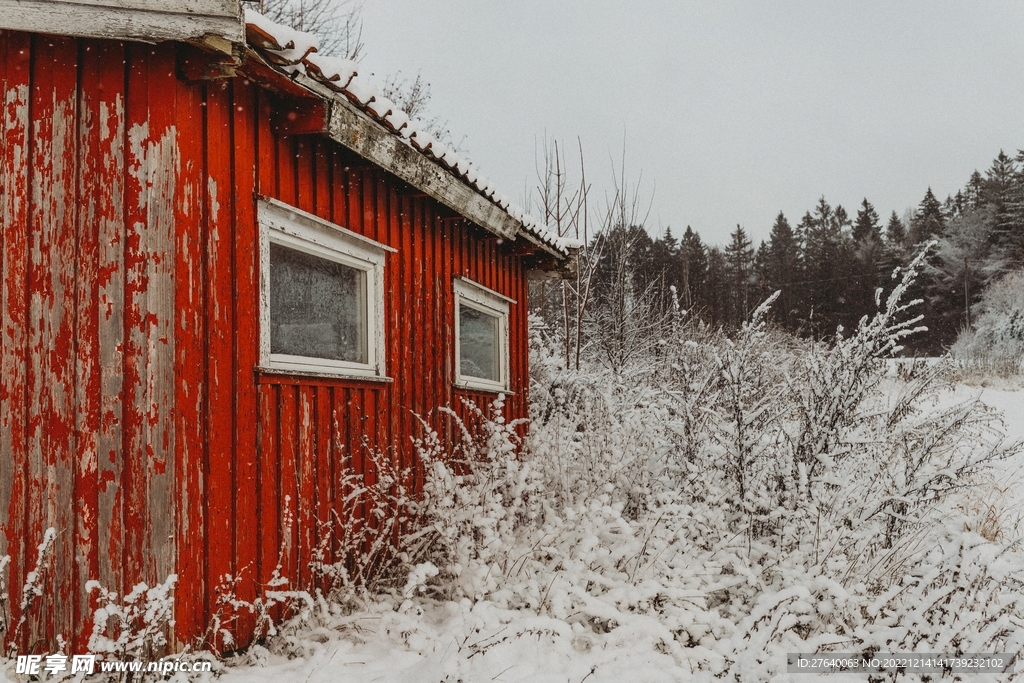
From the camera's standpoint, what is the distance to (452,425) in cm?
601

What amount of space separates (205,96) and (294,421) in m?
1.75

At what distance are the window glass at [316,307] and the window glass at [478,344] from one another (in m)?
1.70

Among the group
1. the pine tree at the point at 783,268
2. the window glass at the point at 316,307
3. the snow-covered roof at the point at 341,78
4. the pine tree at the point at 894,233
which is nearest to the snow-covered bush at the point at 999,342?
the pine tree at the point at 783,268

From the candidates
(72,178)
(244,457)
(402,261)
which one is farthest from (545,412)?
(72,178)

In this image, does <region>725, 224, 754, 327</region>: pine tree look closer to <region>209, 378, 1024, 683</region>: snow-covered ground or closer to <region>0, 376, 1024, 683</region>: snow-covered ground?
<region>0, 376, 1024, 683</region>: snow-covered ground

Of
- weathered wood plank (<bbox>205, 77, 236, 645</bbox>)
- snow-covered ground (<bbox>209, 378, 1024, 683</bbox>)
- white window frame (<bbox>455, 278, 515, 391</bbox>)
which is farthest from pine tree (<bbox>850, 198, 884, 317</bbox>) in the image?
weathered wood plank (<bbox>205, 77, 236, 645</bbox>)

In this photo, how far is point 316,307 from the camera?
4.34m

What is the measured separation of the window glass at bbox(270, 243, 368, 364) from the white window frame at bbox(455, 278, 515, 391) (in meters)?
1.52

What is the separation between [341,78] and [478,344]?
11.3ft

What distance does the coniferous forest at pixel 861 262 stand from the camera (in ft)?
133


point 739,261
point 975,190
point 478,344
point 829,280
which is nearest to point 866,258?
point 829,280

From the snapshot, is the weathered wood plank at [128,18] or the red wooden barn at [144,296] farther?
the red wooden barn at [144,296]

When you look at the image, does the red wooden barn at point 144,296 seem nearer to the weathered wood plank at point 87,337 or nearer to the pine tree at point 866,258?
the weathered wood plank at point 87,337

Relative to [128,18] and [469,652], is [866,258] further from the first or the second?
[128,18]
